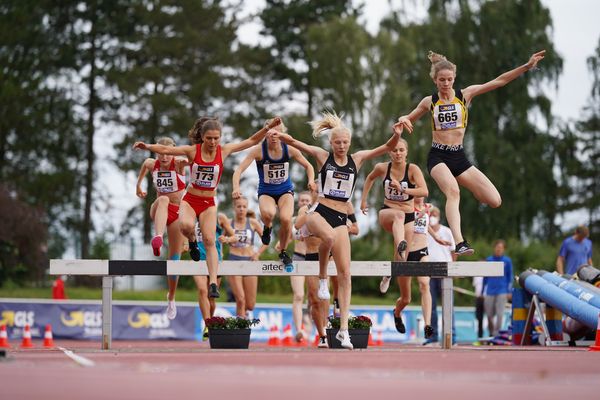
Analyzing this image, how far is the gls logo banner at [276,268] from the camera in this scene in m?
15.2

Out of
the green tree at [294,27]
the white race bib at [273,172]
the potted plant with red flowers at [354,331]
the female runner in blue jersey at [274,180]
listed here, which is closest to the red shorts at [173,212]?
the female runner in blue jersey at [274,180]

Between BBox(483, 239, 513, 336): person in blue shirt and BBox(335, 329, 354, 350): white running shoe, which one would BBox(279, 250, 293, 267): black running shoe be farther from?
BBox(483, 239, 513, 336): person in blue shirt

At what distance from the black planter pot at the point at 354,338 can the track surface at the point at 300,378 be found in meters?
4.06

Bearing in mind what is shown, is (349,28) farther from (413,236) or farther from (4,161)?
(413,236)

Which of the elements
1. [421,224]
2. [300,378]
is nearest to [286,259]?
[421,224]

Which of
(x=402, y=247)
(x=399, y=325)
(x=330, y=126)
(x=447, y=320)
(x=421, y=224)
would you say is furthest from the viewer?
(x=421, y=224)

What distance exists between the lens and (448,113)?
46.2 feet

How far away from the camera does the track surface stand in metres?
7.18

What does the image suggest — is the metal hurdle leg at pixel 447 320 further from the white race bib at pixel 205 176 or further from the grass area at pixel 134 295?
the grass area at pixel 134 295

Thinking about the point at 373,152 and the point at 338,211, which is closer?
the point at 338,211

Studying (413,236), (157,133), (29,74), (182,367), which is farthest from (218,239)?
(29,74)

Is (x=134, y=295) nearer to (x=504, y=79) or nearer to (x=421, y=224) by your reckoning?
(x=421, y=224)

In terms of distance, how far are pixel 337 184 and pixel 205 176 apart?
1731mm

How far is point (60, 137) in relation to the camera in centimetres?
4716
